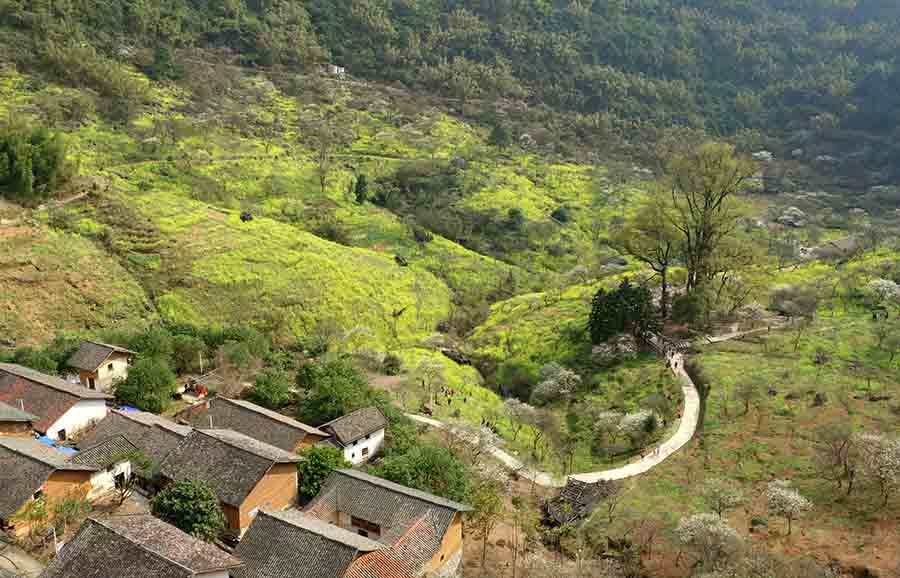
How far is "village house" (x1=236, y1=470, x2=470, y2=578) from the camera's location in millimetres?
22234

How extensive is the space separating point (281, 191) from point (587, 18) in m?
83.6

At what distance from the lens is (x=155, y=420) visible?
30594mm

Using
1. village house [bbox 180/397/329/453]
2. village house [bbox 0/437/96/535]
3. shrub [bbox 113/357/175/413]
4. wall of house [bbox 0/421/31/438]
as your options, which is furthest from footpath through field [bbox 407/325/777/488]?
wall of house [bbox 0/421/31/438]

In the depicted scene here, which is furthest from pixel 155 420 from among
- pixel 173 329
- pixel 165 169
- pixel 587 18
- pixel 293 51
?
pixel 587 18

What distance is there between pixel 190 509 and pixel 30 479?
15.4ft

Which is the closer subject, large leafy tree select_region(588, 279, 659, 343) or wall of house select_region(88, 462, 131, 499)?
wall of house select_region(88, 462, 131, 499)

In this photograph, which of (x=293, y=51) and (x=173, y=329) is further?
(x=293, y=51)

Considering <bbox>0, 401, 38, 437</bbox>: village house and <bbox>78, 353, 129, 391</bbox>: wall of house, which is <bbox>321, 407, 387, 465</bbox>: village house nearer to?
<bbox>0, 401, 38, 437</bbox>: village house

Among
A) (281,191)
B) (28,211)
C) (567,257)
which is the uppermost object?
(28,211)

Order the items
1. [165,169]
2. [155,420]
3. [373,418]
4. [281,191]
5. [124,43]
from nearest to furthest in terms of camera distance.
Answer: [155,420], [373,418], [165,169], [281,191], [124,43]

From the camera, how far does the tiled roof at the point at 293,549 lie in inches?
867

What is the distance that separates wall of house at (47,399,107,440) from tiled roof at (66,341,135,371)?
12.2ft

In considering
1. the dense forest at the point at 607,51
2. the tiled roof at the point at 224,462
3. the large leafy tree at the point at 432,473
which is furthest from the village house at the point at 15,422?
the dense forest at the point at 607,51

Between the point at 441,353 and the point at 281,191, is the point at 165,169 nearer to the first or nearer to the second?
the point at 281,191
